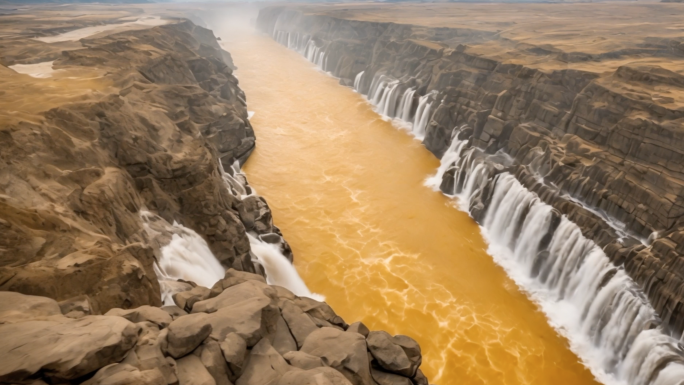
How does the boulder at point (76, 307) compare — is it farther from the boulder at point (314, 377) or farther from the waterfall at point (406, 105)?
the waterfall at point (406, 105)

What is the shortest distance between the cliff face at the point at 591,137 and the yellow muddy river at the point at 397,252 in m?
2.93

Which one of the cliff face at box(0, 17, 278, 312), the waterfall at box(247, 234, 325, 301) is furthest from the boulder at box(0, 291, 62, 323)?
the waterfall at box(247, 234, 325, 301)

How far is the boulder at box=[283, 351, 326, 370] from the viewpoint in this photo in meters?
9.05

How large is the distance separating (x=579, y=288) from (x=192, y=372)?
1612cm

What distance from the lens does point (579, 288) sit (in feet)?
57.5

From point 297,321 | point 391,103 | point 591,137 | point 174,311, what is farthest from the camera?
point 391,103

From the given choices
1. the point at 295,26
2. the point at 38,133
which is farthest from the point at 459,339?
the point at 295,26

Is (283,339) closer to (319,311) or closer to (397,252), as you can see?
(319,311)

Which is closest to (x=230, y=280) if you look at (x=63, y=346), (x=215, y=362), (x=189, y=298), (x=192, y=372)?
(x=189, y=298)

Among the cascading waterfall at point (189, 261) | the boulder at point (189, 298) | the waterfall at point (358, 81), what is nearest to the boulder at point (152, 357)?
the boulder at point (189, 298)

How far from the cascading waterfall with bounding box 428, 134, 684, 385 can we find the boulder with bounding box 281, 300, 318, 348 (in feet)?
38.2

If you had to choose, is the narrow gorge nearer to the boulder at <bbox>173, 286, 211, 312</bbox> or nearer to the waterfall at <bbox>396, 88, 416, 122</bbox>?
the waterfall at <bbox>396, 88, 416, 122</bbox>

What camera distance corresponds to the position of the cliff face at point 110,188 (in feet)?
33.0

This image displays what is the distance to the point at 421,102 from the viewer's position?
36156 mm
